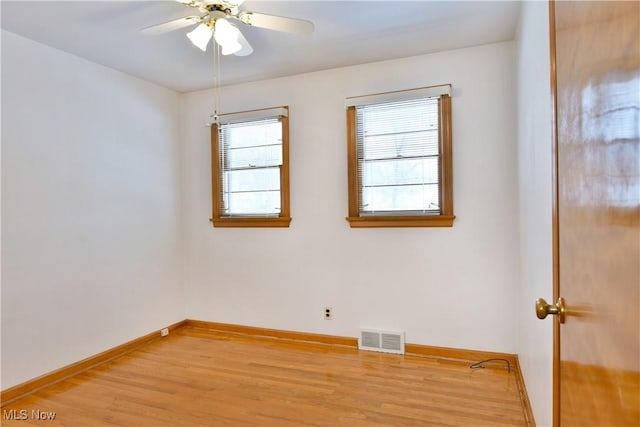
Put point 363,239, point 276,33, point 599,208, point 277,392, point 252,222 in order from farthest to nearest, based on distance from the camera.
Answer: point 252,222, point 363,239, point 276,33, point 277,392, point 599,208

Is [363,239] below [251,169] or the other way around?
below

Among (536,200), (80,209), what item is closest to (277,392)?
(536,200)

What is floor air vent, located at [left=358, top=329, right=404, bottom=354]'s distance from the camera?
3.28 m

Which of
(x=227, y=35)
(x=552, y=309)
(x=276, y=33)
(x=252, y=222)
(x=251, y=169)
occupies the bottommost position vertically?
(x=552, y=309)

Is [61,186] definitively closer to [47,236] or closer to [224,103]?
[47,236]

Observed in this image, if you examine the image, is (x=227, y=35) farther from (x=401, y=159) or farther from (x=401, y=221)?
(x=401, y=221)

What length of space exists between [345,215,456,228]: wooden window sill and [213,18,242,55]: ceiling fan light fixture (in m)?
1.73

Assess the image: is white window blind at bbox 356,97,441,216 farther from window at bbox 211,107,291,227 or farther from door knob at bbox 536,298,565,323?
door knob at bbox 536,298,565,323

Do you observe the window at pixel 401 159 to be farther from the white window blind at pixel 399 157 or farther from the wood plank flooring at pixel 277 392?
the wood plank flooring at pixel 277 392

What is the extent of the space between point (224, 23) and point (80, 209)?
2.01m

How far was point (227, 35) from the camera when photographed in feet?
7.14

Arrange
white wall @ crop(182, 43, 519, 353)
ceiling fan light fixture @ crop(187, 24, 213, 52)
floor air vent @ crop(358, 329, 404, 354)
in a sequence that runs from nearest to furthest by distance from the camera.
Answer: ceiling fan light fixture @ crop(187, 24, 213, 52), white wall @ crop(182, 43, 519, 353), floor air vent @ crop(358, 329, 404, 354)

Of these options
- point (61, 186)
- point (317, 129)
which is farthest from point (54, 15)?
point (317, 129)

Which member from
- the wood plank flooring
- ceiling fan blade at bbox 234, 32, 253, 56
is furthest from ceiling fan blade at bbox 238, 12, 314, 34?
the wood plank flooring
